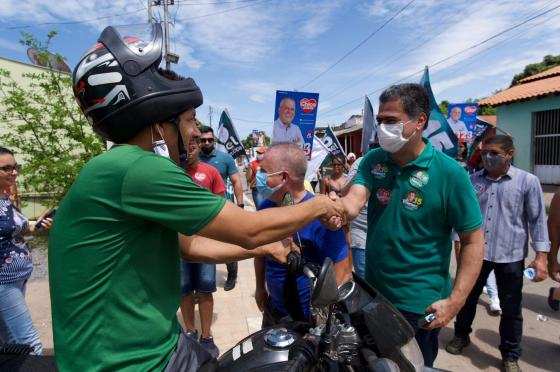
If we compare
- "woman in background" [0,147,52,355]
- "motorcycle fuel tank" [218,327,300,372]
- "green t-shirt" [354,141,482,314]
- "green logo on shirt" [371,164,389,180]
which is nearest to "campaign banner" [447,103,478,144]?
"green logo on shirt" [371,164,389,180]

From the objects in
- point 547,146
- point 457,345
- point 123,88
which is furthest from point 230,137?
point 547,146

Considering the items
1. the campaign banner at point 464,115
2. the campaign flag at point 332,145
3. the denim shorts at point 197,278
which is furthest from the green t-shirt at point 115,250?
the campaign banner at point 464,115

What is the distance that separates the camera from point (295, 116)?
23.8 feet

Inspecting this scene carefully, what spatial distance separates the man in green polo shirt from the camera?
2.28 m

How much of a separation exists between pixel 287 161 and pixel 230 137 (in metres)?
5.98

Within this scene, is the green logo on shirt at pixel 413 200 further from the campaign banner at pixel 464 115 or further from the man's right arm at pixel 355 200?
the campaign banner at pixel 464 115

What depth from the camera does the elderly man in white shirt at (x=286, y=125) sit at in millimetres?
7113

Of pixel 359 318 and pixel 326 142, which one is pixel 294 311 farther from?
pixel 326 142

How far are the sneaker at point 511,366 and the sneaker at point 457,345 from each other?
1.58ft

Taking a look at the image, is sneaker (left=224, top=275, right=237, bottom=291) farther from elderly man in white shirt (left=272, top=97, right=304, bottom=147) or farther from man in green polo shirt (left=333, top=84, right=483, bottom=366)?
man in green polo shirt (left=333, top=84, right=483, bottom=366)

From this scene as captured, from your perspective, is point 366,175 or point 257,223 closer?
point 257,223

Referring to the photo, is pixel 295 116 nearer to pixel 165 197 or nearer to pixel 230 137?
pixel 230 137

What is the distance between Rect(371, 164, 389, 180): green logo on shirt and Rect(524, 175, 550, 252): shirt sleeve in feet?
6.86

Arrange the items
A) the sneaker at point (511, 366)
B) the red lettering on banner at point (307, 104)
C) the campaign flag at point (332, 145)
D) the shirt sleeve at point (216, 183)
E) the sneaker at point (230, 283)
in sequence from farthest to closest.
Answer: the campaign flag at point (332, 145), the red lettering on banner at point (307, 104), the sneaker at point (230, 283), the shirt sleeve at point (216, 183), the sneaker at point (511, 366)
